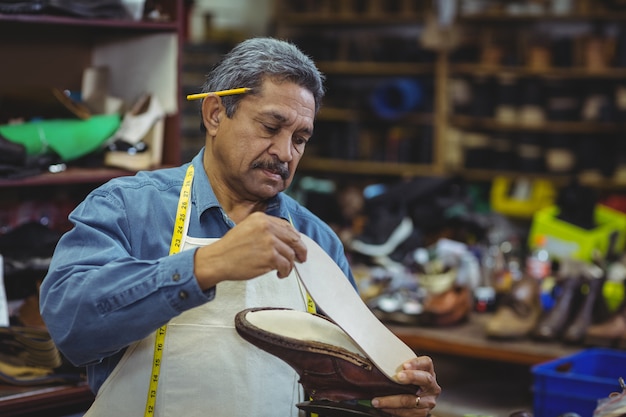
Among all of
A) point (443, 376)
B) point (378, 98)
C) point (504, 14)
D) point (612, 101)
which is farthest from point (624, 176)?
point (443, 376)

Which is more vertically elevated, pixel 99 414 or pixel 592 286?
pixel 99 414

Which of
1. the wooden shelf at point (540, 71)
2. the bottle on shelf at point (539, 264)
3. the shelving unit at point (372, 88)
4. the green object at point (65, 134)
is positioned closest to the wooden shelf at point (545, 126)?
the shelving unit at point (372, 88)

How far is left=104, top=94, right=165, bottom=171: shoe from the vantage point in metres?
3.53

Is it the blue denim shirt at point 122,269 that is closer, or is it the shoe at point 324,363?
the blue denim shirt at point 122,269

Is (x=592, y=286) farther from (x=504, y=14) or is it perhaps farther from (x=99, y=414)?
(x=504, y=14)

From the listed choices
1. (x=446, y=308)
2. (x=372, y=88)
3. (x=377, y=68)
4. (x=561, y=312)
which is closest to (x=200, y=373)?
(x=446, y=308)

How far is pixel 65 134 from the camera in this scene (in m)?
3.38

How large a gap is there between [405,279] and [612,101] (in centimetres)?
329

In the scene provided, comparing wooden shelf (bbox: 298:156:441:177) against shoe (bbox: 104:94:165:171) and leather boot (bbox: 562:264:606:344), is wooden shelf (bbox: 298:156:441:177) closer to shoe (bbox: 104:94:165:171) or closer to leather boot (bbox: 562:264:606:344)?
leather boot (bbox: 562:264:606:344)

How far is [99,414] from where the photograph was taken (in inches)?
82.6

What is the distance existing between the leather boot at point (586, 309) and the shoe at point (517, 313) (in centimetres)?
16

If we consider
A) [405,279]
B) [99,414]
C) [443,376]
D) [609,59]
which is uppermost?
[609,59]

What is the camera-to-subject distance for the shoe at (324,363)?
1861 mm

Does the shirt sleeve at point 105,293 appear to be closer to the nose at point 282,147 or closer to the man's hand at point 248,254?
the man's hand at point 248,254
